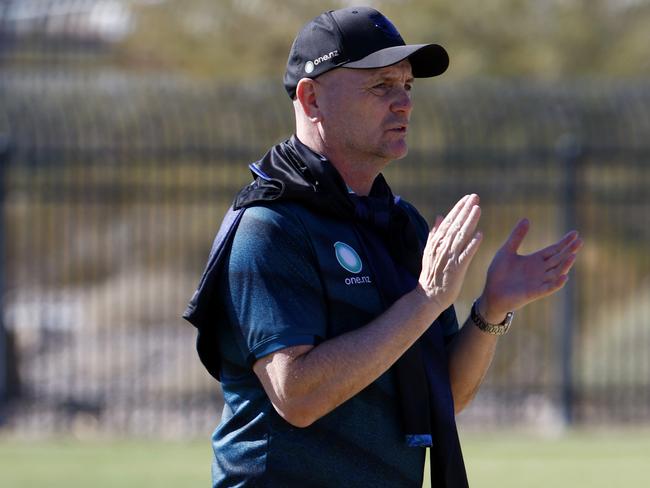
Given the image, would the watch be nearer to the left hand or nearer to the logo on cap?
the left hand

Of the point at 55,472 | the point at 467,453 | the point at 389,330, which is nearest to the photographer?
the point at 389,330

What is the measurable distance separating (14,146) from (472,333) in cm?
909

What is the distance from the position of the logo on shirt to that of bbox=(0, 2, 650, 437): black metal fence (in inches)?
348

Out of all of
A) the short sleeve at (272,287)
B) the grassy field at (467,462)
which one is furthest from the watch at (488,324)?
the grassy field at (467,462)

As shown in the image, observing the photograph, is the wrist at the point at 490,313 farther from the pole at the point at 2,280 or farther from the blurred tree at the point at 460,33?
the blurred tree at the point at 460,33

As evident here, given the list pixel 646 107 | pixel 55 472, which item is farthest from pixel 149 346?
pixel 646 107

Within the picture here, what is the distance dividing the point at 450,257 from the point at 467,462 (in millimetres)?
6689

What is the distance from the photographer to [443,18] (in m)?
22.4

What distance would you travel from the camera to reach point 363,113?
3.59m

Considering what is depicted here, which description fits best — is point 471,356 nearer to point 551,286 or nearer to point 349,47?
point 551,286

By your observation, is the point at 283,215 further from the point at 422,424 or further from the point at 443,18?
the point at 443,18

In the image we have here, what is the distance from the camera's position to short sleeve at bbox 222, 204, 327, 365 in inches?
130

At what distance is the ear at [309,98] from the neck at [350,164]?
0.20 feet

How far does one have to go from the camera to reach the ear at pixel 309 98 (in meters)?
3.63
